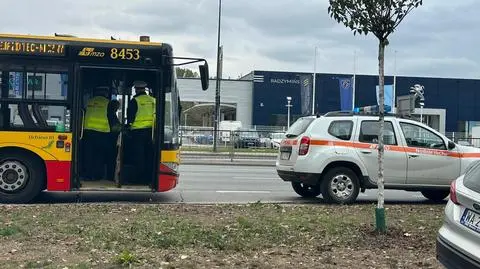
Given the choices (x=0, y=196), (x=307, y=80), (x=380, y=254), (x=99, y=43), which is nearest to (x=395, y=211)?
(x=380, y=254)

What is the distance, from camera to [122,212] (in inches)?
365

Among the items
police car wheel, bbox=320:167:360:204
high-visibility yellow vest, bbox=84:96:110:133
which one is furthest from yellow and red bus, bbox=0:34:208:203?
police car wheel, bbox=320:167:360:204

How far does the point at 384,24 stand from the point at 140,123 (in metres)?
5.26

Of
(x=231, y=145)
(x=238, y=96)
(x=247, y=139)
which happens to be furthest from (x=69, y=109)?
(x=238, y=96)

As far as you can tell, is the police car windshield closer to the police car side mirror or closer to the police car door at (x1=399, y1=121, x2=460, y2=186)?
the police car door at (x1=399, y1=121, x2=460, y2=186)

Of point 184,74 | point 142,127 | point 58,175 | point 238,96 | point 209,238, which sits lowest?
point 209,238

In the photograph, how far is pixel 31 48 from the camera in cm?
1080

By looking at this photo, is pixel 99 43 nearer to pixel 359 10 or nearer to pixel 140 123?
pixel 140 123

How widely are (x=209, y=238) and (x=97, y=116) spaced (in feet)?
16.0

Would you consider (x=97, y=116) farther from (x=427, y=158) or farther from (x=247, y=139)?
(x=247, y=139)

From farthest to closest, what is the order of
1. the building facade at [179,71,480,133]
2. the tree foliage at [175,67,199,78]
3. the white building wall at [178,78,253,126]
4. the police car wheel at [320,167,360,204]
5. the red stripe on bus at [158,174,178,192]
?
the tree foliage at [175,67,199,78] → the white building wall at [178,78,253,126] → the building facade at [179,71,480,133] → the police car wheel at [320,167,360,204] → the red stripe on bus at [158,174,178,192]

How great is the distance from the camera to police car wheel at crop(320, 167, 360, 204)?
37.7 ft

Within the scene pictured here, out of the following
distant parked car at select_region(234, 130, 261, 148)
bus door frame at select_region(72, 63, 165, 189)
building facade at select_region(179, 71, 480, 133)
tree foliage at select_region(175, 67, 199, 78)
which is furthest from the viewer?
tree foliage at select_region(175, 67, 199, 78)

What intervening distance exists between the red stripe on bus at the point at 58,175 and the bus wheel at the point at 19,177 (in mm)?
198
